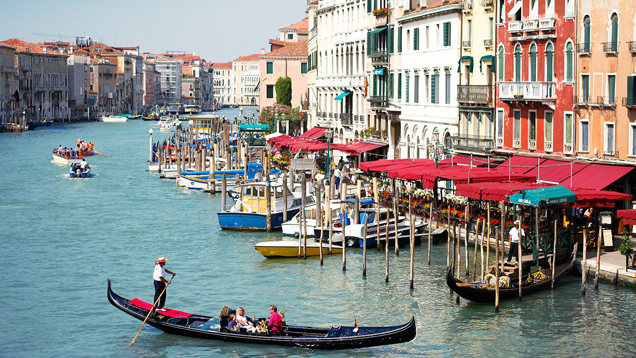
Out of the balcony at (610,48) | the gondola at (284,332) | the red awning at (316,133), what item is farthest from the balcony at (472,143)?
the red awning at (316,133)

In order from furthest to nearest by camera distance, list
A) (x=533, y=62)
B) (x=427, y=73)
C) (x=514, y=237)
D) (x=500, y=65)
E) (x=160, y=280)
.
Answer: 1. (x=427, y=73)
2. (x=500, y=65)
3. (x=533, y=62)
4. (x=514, y=237)
5. (x=160, y=280)

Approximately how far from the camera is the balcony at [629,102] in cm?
2467

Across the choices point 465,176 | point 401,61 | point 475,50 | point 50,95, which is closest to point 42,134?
point 50,95

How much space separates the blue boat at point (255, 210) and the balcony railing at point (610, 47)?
11.6 meters

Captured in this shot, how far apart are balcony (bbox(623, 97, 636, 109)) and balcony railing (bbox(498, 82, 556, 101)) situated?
11.3 feet

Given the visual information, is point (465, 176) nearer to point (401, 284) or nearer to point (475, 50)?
point (401, 284)

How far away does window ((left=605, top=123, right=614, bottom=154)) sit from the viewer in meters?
25.7

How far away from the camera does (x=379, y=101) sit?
43000mm

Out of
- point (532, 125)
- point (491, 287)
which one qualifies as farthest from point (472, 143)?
point (491, 287)

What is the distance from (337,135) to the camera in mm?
51844

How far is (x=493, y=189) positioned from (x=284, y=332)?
822 cm

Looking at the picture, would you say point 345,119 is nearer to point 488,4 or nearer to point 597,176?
point 488,4

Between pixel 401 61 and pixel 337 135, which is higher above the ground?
pixel 401 61

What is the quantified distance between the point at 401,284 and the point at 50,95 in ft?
398
